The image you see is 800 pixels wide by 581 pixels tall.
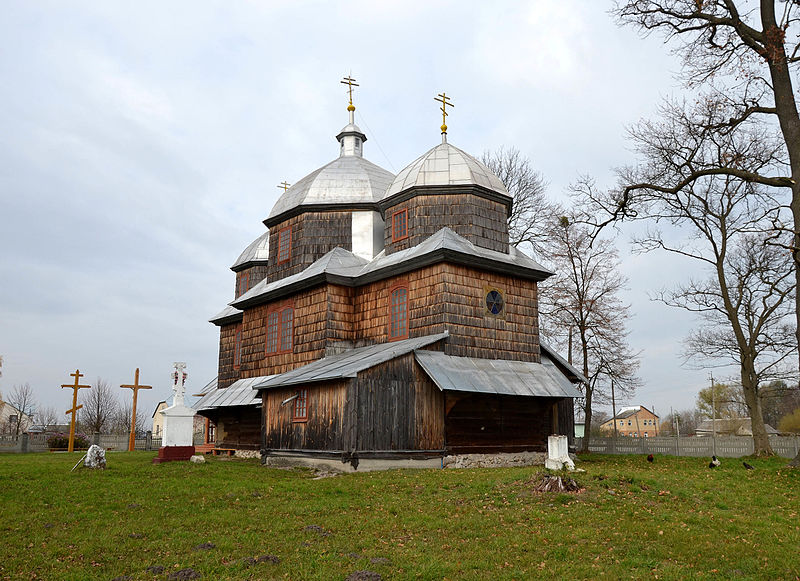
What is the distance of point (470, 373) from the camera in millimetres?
18734

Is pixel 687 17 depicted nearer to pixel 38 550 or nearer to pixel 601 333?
pixel 601 333

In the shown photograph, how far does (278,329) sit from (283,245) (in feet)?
13.6

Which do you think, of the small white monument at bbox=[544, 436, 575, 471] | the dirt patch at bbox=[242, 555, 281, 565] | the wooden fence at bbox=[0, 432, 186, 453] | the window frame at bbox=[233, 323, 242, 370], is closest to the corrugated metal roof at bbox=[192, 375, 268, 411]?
the window frame at bbox=[233, 323, 242, 370]

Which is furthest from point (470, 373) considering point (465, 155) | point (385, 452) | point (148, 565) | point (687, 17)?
point (148, 565)

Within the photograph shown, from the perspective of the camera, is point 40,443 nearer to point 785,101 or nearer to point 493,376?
point 493,376

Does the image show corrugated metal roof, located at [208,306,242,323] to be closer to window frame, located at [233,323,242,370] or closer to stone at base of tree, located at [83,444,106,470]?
window frame, located at [233,323,242,370]

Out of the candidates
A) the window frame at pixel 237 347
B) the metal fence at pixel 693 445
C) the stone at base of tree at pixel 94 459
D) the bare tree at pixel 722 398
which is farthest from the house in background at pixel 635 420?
the stone at base of tree at pixel 94 459

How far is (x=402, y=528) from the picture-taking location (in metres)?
9.46

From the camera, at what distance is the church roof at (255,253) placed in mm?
33031

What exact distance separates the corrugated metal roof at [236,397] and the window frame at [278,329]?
3.94 feet

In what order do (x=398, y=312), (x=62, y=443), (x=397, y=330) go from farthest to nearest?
(x=62, y=443) < (x=398, y=312) < (x=397, y=330)

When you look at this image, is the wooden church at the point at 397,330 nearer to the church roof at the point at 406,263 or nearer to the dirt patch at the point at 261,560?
the church roof at the point at 406,263

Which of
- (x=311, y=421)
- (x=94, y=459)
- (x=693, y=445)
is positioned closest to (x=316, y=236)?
(x=311, y=421)

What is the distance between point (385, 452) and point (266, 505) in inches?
257
